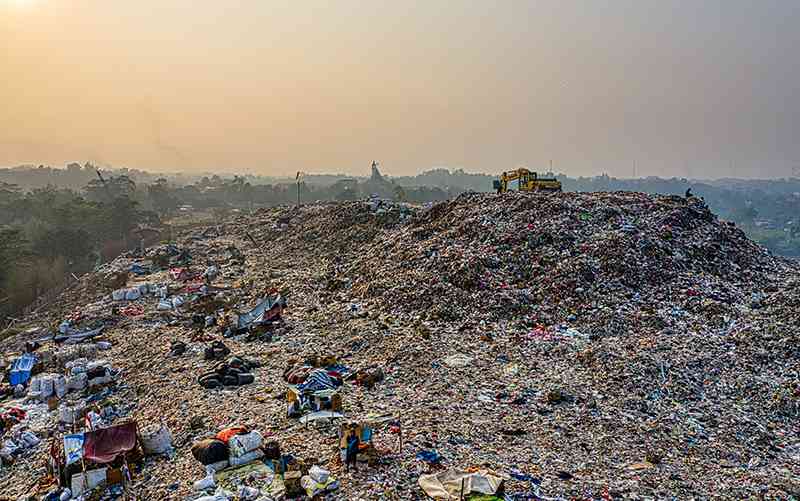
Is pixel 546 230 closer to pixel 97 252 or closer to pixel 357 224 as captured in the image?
pixel 357 224

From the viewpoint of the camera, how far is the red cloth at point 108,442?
5844 millimetres

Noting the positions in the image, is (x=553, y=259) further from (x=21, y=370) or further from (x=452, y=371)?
(x=21, y=370)

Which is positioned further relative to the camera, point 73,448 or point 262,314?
point 262,314

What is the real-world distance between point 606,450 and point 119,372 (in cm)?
899

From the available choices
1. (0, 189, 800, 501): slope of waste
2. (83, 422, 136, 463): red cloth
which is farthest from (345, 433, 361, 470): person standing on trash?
(83, 422, 136, 463): red cloth

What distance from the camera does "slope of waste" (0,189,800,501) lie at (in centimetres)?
566

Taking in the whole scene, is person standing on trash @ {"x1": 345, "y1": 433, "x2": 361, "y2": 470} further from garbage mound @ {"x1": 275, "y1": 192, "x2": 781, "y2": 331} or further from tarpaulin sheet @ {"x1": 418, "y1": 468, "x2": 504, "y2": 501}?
garbage mound @ {"x1": 275, "y1": 192, "x2": 781, "y2": 331}

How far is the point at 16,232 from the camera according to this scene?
66.4ft

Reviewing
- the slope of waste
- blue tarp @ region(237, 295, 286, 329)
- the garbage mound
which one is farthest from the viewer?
blue tarp @ region(237, 295, 286, 329)

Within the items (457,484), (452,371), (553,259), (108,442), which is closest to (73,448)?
(108,442)

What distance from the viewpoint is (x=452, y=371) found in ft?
27.0

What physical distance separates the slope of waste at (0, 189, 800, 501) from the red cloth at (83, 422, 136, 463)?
0.09 ft

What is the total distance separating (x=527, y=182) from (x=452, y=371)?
11.1 m

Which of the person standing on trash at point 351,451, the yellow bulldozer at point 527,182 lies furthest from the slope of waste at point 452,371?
the yellow bulldozer at point 527,182
